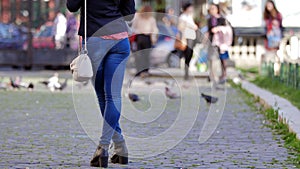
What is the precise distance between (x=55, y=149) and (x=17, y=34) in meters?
20.4

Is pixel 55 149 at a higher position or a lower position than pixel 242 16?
lower

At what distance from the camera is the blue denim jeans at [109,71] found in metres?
8.06

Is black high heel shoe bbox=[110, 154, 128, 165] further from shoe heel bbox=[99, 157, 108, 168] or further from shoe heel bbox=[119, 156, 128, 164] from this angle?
shoe heel bbox=[99, 157, 108, 168]

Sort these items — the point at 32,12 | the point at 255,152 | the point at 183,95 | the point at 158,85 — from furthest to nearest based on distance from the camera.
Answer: the point at 32,12, the point at 158,85, the point at 183,95, the point at 255,152

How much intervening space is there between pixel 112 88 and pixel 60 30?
799 inches

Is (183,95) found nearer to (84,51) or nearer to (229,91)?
(229,91)

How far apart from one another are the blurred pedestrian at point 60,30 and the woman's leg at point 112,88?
778 inches

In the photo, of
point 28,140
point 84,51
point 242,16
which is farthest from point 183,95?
point 242,16

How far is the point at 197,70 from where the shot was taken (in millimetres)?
25766

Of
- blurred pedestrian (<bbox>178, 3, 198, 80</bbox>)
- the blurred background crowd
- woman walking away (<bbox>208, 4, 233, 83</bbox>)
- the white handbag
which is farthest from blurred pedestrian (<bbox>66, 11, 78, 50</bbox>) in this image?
the white handbag

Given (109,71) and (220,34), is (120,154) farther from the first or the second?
(220,34)

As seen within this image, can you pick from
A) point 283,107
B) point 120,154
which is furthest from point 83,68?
point 283,107

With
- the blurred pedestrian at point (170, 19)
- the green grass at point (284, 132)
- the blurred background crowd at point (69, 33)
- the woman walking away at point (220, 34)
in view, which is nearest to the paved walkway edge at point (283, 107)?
the green grass at point (284, 132)

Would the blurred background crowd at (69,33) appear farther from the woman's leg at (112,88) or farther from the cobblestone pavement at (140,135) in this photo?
the woman's leg at (112,88)
